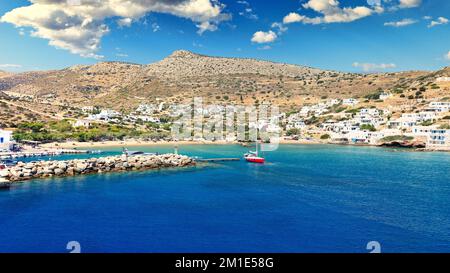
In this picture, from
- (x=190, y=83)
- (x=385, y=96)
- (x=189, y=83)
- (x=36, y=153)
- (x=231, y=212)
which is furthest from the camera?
(x=190, y=83)

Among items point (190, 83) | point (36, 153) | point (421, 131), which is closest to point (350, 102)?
point (421, 131)

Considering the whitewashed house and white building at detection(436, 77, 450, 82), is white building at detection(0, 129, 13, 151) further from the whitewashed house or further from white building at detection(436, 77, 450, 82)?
white building at detection(436, 77, 450, 82)

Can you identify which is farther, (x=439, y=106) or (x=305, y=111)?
(x=305, y=111)

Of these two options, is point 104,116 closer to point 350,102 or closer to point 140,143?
point 140,143

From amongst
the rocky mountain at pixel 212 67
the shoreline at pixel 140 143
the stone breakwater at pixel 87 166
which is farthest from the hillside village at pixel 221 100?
the stone breakwater at pixel 87 166

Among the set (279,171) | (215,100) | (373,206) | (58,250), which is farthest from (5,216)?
(215,100)

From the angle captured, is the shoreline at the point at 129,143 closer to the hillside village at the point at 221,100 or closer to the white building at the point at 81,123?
the hillside village at the point at 221,100
